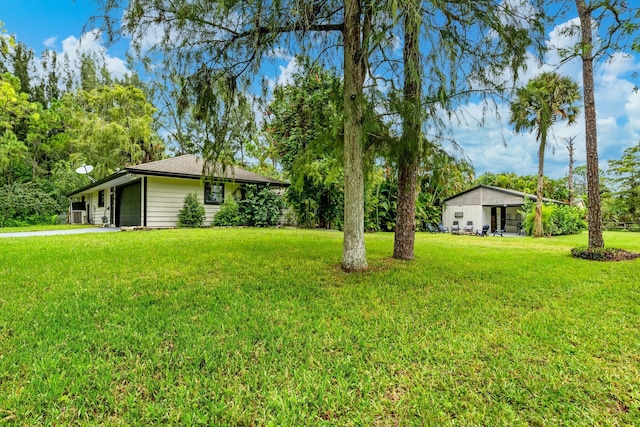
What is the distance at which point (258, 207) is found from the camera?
46.4 ft

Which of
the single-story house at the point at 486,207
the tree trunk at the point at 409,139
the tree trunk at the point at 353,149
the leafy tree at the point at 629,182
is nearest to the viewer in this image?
the tree trunk at the point at 409,139

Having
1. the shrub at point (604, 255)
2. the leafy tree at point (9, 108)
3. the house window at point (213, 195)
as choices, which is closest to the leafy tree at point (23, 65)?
the leafy tree at point (9, 108)

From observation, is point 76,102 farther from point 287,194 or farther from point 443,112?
point 443,112

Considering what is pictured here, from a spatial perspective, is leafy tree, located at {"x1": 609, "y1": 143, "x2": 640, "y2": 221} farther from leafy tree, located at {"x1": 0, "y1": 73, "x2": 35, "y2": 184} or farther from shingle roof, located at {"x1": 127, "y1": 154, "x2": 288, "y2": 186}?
leafy tree, located at {"x1": 0, "y1": 73, "x2": 35, "y2": 184}

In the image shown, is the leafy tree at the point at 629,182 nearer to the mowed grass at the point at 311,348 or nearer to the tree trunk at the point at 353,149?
the mowed grass at the point at 311,348

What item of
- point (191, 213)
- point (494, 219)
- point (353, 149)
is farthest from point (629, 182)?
point (191, 213)

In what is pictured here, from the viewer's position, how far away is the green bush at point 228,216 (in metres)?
13.7

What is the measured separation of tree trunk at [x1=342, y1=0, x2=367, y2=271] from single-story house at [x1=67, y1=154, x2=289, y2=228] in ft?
24.3

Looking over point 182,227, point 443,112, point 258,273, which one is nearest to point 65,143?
point 182,227

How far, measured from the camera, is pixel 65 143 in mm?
25562

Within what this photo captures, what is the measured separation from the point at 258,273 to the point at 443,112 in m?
3.86

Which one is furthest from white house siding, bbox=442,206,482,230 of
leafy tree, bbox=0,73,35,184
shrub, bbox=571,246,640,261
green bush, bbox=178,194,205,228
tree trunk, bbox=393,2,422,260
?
leafy tree, bbox=0,73,35,184

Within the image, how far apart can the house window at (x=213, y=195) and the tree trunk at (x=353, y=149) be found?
33.3 feet

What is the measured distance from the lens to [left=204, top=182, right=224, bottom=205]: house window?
14016 mm
